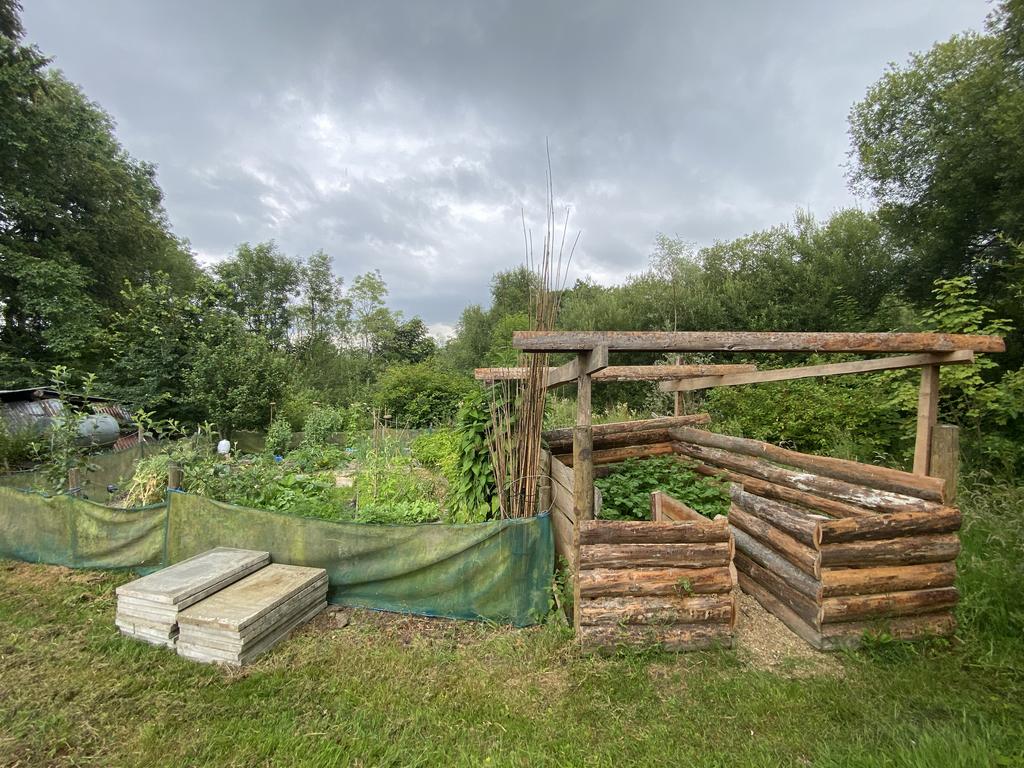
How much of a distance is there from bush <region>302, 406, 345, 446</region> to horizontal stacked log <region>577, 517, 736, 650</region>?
9402 mm

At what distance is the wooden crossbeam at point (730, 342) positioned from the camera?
9.30 feet

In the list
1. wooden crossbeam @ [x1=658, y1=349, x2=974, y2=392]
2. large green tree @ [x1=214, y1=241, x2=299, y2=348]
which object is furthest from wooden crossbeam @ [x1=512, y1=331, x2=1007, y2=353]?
large green tree @ [x1=214, y1=241, x2=299, y2=348]

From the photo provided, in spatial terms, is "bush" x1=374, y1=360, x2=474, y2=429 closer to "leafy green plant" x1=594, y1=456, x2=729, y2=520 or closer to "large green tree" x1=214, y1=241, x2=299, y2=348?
"leafy green plant" x1=594, y1=456, x2=729, y2=520

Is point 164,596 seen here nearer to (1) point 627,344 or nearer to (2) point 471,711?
(2) point 471,711

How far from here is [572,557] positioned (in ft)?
10.4

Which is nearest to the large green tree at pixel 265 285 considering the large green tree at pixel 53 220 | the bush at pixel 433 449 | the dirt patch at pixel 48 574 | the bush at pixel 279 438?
the large green tree at pixel 53 220

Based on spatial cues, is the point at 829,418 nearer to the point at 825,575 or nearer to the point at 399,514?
the point at 825,575

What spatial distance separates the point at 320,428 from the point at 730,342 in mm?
10861

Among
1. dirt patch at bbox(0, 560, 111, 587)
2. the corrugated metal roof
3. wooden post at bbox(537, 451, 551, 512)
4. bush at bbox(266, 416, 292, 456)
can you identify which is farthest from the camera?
bush at bbox(266, 416, 292, 456)

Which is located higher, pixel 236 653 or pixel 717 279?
pixel 717 279

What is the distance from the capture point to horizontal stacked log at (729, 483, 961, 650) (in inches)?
111

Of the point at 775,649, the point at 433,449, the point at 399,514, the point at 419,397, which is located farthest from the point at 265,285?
the point at 775,649

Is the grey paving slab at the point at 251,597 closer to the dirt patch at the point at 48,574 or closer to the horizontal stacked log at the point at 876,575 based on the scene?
the dirt patch at the point at 48,574

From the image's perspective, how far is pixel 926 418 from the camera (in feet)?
11.3
